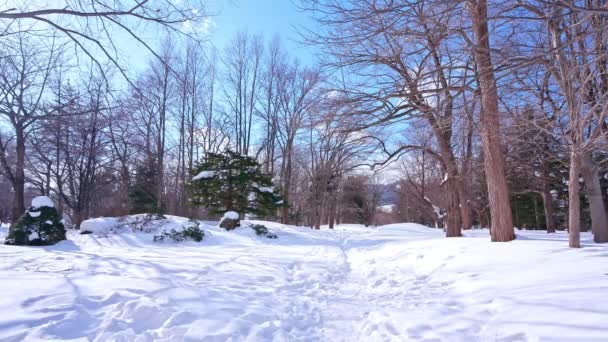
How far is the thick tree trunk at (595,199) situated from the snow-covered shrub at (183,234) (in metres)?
10.9

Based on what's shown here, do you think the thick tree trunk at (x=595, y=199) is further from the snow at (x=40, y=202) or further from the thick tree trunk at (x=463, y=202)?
the snow at (x=40, y=202)

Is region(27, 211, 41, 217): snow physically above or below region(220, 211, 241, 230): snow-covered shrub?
above

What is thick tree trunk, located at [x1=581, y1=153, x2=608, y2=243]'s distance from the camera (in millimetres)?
8156

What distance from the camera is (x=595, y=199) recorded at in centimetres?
835

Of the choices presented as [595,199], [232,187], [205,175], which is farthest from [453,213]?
[205,175]

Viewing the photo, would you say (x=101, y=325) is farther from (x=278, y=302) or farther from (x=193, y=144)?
(x=193, y=144)

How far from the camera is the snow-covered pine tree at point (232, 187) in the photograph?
51.2 feet

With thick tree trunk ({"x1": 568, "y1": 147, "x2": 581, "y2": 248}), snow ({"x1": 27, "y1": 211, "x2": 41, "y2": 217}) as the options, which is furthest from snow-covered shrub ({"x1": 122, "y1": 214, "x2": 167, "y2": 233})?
thick tree trunk ({"x1": 568, "y1": 147, "x2": 581, "y2": 248})

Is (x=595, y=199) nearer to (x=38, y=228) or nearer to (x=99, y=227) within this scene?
(x=38, y=228)

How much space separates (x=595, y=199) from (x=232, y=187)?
43.4 feet

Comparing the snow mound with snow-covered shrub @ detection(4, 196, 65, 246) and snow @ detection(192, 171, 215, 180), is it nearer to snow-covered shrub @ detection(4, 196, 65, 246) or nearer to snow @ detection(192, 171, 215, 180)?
snow-covered shrub @ detection(4, 196, 65, 246)

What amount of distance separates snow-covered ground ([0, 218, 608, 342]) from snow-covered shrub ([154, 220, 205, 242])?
430 centimetres

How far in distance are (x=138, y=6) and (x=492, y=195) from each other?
779cm

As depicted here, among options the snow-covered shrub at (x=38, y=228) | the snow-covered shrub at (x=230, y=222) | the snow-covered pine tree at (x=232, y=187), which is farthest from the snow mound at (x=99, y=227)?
the snow-covered pine tree at (x=232, y=187)
